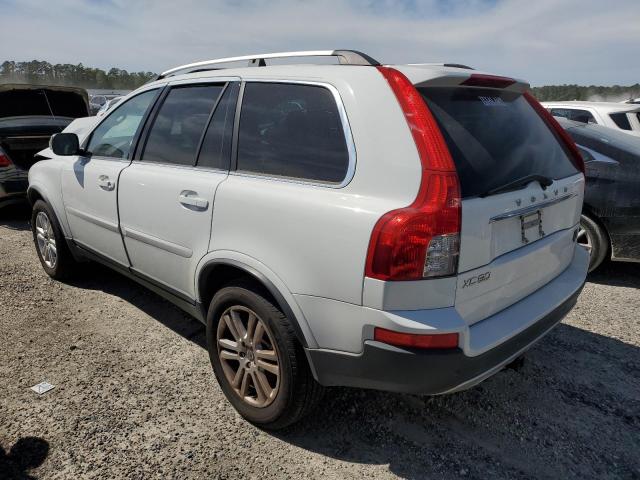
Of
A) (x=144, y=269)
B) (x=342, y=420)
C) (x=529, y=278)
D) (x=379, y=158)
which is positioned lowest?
(x=342, y=420)

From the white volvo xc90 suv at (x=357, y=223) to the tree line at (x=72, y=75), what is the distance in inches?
1113

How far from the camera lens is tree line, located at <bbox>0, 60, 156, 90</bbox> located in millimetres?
31828

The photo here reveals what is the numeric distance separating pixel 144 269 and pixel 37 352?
93 cm

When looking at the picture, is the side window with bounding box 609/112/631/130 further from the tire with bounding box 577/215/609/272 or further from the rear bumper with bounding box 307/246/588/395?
the rear bumper with bounding box 307/246/588/395

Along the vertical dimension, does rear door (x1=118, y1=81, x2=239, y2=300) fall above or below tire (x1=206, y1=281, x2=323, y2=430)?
above

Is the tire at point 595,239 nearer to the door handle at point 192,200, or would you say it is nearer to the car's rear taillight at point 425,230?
the car's rear taillight at point 425,230

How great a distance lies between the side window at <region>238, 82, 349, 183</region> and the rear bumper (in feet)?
2.42

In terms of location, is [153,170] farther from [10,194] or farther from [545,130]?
[10,194]

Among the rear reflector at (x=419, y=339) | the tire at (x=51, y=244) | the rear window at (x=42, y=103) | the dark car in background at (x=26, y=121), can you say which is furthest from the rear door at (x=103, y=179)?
the rear window at (x=42, y=103)

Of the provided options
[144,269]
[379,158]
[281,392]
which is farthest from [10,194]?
[379,158]

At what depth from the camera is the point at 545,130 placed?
2693mm

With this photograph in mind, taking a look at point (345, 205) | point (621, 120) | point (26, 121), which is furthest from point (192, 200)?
point (621, 120)

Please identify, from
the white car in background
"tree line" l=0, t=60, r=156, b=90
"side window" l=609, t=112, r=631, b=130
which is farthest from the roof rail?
"tree line" l=0, t=60, r=156, b=90

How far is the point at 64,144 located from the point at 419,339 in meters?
3.09
